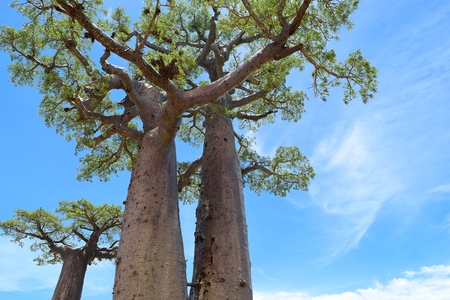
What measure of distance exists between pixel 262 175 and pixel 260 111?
3.91 feet

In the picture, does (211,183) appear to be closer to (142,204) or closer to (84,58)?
(142,204)

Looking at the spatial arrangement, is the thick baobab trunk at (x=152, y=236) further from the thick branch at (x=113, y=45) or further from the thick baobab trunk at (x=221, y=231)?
the thick branch at (x=113, y=45)

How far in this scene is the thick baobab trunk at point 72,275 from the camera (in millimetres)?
7215

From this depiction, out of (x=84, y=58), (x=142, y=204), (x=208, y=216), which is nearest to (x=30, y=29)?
(x=84, y=58)

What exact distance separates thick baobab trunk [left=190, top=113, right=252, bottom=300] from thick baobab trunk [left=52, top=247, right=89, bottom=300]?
14.8 feet

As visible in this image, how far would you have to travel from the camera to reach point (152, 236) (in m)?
3.10

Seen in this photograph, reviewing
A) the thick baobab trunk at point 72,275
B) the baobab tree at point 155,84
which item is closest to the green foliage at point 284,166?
the baobab tree at point 155,84

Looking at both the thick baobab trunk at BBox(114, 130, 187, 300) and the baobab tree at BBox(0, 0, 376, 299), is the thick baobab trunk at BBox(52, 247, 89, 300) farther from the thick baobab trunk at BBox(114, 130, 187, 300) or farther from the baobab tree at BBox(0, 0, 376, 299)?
the thick baobab trunk at BBox(114, 130, 187, 300)

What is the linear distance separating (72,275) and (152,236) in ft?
17.6

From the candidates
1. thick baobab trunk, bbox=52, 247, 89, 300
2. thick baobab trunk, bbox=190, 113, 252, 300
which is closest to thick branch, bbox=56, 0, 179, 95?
thick baobab trunk, bbox=190, 113, 252, 300

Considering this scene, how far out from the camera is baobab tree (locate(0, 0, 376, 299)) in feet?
10.1

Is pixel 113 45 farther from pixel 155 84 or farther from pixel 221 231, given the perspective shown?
pixel 221 231

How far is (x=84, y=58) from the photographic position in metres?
4.15

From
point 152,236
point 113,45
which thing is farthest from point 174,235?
point 113,45
